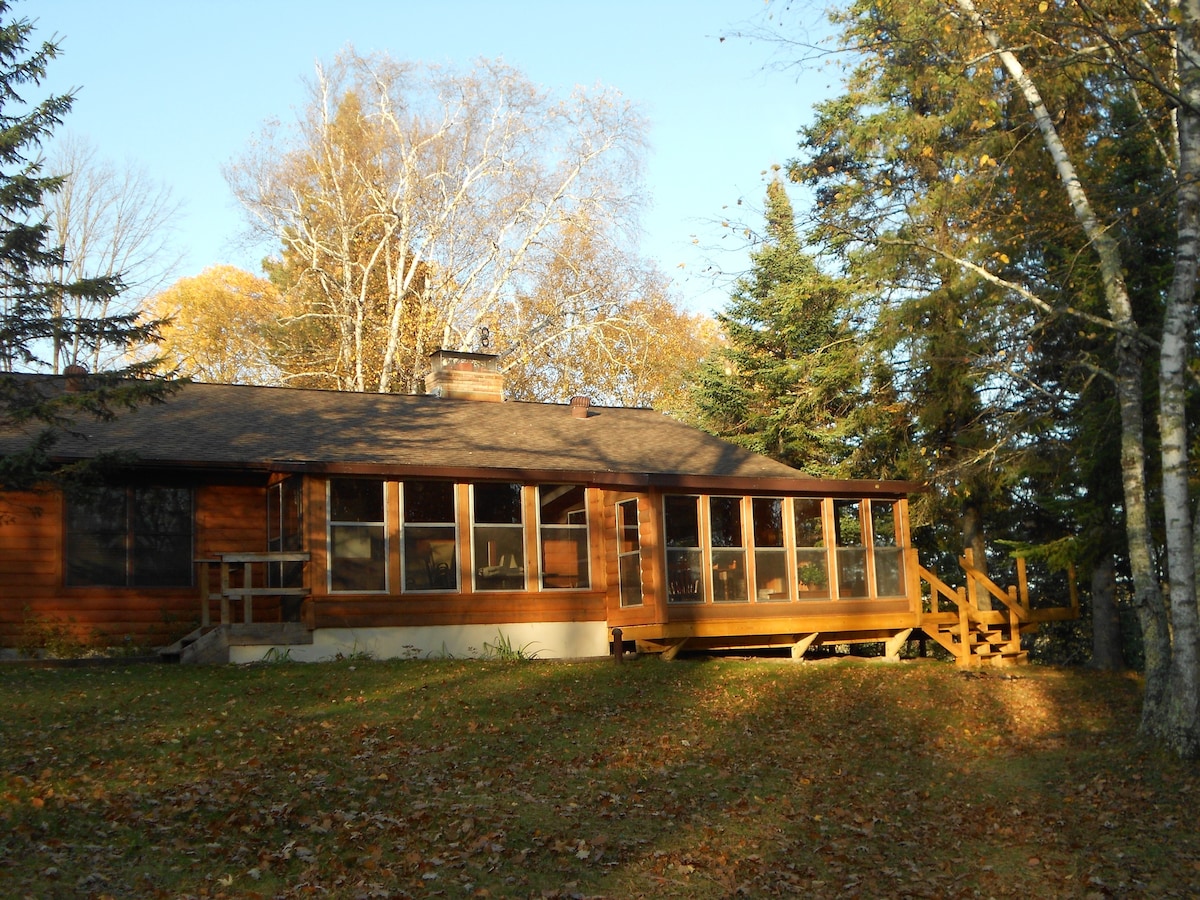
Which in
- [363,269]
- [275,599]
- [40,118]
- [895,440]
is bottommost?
[275,599]

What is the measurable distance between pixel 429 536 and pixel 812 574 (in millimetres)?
6561

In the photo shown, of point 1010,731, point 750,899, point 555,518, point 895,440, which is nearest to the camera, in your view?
point 750,899

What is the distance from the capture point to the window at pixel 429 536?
1780cm

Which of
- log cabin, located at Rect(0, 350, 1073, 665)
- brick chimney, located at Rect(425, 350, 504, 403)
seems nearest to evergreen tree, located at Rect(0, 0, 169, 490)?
log cabin, located at Rect(0, 350, 1073, 665)

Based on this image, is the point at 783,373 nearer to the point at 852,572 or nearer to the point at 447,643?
the point at 852,572

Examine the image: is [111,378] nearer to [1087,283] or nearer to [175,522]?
[175,522]

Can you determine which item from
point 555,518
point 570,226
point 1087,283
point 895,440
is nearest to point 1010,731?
point 1087,283

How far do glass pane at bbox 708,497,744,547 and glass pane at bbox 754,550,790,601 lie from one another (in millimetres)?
847

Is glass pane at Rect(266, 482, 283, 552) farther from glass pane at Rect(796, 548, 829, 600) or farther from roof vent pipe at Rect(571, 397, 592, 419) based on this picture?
glass pane at Rect(796, 548, 829, 600)

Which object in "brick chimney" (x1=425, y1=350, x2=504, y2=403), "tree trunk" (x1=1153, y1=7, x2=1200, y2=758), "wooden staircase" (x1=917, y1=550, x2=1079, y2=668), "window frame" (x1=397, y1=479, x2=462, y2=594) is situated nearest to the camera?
"tree trunk" (x1=1153, y1=7, x2=1200, y2=758)

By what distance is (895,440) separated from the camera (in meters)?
23.6

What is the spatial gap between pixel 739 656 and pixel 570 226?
17.2 meters

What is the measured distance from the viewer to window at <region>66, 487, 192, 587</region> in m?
16.9

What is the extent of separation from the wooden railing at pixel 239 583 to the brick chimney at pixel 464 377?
6.80 metres
